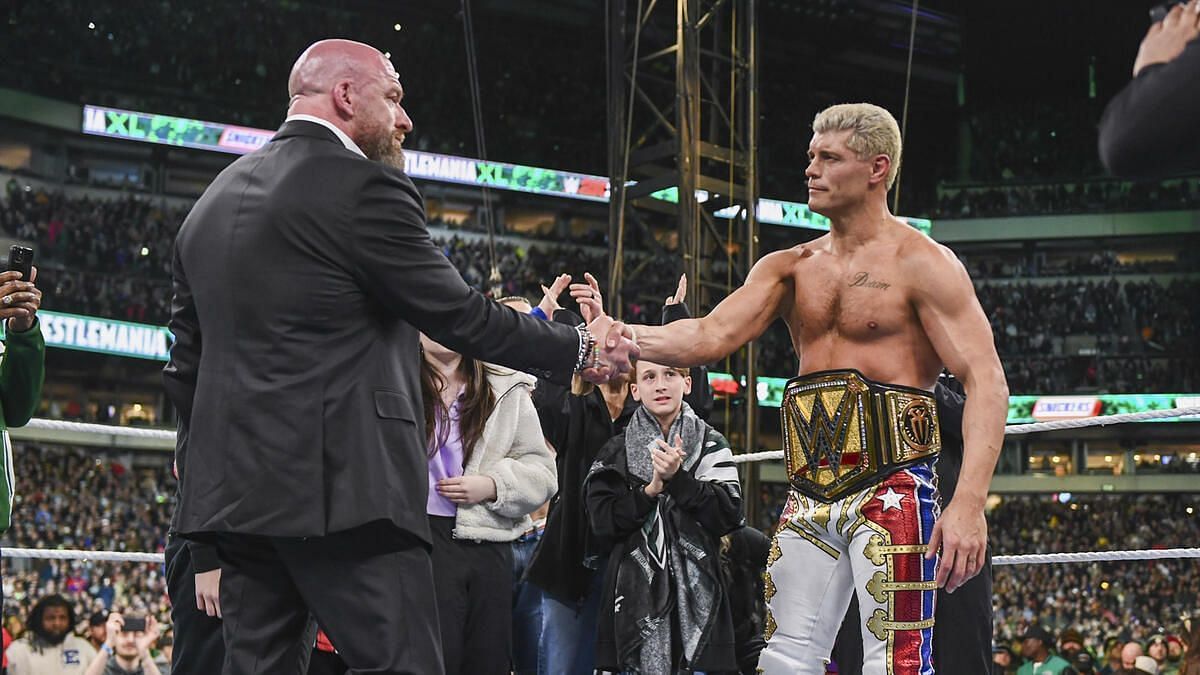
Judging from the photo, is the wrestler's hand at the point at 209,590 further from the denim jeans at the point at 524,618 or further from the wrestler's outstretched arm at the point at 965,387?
the wrestler's outstretched arm at the point at 965,387

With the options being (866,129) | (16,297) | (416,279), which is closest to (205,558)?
(416,279)

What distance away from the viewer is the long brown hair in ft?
11.6

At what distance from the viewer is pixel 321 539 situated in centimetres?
227

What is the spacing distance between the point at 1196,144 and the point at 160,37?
25584 mm

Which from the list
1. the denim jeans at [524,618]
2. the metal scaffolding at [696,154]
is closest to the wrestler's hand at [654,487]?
the denim jeans at [524,618]

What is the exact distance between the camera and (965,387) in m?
2.88

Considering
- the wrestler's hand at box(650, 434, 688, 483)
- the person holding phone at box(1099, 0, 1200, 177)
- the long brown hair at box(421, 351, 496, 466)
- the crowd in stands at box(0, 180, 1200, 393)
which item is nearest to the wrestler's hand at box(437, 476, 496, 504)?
the long brown hair at box(421, 351, 496, 466)

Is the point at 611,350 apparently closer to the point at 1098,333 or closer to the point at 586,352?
the point at 586,352

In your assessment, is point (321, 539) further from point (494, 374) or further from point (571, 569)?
point (571, 569)

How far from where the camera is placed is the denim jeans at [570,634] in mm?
4094

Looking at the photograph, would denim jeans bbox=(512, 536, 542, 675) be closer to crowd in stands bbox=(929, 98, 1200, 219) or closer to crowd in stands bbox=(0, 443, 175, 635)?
crowd in stands bbox=(0, 443, 175, 635)

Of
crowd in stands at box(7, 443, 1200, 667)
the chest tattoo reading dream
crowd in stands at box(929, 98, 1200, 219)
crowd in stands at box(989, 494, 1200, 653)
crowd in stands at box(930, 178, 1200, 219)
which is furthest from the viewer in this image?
crowd in stands at box(929, 98, 1200, 219)

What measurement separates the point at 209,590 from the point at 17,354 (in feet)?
4.03

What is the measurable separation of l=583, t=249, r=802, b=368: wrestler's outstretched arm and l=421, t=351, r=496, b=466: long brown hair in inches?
25.2
